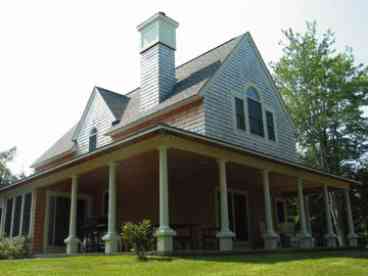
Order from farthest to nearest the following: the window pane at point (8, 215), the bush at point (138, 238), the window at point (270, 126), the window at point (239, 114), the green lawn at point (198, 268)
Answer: the window pane at point (8, 215), the window at point (270, 126), the window at point (239, 114), the bush at point (138, 238), the green lawn at point (198, 268)

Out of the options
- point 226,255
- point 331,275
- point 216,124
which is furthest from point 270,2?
point 331,275

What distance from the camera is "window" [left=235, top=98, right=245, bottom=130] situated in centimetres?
1405

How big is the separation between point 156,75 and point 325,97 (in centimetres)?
1361

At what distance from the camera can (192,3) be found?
9430 mm

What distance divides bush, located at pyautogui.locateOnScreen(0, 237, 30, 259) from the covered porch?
1099 mm

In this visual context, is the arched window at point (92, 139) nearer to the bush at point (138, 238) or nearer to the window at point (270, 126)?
the window at point (270, 126)

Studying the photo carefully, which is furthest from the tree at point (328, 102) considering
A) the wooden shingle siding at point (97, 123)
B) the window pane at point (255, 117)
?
the wooden shingle siding at point (97, 123)

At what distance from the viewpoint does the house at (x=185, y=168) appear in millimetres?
11992

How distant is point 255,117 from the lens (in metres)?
15.0

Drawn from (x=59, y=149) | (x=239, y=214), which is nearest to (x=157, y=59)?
(x=239, y=214)

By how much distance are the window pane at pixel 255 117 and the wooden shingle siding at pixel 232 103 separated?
0.31 meters

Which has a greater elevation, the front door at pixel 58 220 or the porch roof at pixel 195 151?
the porch roof at pixel 195 151

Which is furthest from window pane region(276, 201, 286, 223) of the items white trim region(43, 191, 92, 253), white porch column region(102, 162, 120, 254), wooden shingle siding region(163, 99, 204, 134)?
white porch column region(102, 162, 120, 254)

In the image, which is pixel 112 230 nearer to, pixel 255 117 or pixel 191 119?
pixel 191 119
